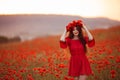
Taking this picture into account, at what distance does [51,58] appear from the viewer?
415cm

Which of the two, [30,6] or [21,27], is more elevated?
[30,6]

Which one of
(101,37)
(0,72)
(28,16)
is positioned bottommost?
(0,72)

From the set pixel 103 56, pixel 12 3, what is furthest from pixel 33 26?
pixel 103 56

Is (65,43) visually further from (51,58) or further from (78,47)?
(51,58)

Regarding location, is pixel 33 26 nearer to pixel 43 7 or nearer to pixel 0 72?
pixel 43 7

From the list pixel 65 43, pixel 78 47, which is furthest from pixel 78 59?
pixel 65 43

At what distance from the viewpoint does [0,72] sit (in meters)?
4.09

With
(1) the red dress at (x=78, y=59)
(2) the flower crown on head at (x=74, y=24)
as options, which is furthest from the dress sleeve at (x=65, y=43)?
(2) the flower crown on head at (x=74, y=24)

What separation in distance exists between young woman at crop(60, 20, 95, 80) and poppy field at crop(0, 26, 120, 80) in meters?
0.17

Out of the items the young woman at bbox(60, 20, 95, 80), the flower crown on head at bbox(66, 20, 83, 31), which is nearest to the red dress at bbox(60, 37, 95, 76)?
the young woman at bbox(60, 20, 95, 80)

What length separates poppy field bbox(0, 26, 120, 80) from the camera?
4.05m

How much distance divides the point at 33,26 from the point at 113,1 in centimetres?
113

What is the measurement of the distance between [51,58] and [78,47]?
48 cm

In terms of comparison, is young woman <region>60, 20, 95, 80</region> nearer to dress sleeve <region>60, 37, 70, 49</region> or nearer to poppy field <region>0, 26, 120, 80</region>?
dress sleeve <region>60, 37, 70, 49</region>
